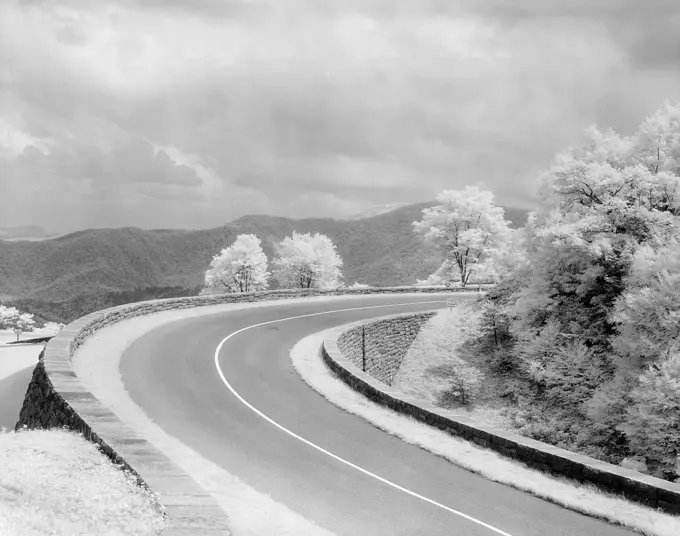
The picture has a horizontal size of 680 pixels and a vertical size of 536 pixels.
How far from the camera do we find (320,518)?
8719 mm

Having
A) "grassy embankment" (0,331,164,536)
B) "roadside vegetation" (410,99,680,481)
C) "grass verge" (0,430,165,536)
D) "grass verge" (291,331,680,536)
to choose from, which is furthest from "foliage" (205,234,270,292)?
"grass verge" (0,430,165,536)

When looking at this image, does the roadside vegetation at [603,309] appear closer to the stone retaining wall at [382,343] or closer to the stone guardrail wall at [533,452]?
the stone retaining wall at [382,343]

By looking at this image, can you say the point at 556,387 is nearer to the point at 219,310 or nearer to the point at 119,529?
the point at 219,310

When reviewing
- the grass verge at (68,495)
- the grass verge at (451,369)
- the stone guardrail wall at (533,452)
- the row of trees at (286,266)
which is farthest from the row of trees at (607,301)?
the row of trees at (286,266)

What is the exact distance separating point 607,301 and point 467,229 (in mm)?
36976

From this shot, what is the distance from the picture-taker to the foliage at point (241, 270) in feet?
278

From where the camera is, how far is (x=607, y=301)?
2430cm

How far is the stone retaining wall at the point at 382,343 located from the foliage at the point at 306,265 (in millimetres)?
39770

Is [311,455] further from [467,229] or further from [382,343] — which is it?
[467,229]

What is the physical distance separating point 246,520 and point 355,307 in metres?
29.2

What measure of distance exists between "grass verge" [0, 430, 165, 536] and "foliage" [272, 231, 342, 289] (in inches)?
2596

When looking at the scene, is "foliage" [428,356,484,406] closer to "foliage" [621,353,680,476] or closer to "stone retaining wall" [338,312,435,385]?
"stone retaining wall" [338,312,435,385]

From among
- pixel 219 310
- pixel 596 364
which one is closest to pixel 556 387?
pixel 596 364

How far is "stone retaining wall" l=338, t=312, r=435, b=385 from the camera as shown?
26234 millimetres
